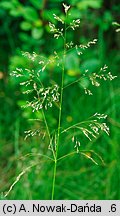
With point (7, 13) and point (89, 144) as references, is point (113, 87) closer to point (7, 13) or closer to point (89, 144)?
point (89, 144)

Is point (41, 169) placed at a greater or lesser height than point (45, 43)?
lesser

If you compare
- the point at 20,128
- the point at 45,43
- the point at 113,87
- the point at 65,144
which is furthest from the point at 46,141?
the point at 45,43

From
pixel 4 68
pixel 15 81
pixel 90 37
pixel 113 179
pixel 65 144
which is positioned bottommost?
pixel 113 179

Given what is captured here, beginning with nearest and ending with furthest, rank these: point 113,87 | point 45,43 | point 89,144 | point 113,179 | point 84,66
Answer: point 113,179, point 89,144, point 84,66, point 113,87, point 45,43

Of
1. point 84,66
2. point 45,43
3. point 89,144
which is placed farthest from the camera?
point 45,43

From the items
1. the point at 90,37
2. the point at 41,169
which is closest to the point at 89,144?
the point at 41,169

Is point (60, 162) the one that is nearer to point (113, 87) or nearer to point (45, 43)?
point (113, 87)

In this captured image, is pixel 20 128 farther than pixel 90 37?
No
